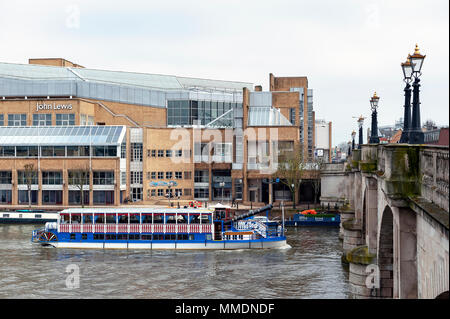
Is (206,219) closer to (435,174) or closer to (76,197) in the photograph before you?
(76,197)

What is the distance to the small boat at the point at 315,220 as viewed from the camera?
72.7 meters

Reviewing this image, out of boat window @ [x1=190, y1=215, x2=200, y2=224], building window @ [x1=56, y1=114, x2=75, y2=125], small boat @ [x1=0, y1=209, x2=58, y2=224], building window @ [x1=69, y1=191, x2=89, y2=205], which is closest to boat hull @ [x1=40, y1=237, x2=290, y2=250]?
boat window @ [x1=190, y1=215, x2=200, y2=224]

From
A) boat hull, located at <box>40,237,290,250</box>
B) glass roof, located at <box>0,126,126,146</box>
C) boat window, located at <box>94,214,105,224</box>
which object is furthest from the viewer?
glass roof, located at <box>0,126,126,146</box>

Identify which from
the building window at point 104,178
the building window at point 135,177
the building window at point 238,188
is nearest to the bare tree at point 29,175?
the building window at point 104,178

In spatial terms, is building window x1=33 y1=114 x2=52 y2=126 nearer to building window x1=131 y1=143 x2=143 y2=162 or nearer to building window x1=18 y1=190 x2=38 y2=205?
building window x1=18 y1=190 x2=38 y2=205

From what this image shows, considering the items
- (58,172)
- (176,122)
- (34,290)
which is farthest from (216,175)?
(34,290)

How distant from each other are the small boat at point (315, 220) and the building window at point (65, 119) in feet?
129

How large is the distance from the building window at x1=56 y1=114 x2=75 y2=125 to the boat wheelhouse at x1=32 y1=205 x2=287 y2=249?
1441 inches

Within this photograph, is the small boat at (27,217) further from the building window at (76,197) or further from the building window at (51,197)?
the building window at (51,197)

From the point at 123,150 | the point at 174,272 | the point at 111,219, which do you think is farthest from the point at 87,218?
the point at 123,150

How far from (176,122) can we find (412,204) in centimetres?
8930

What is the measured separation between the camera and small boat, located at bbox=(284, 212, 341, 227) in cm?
7269
